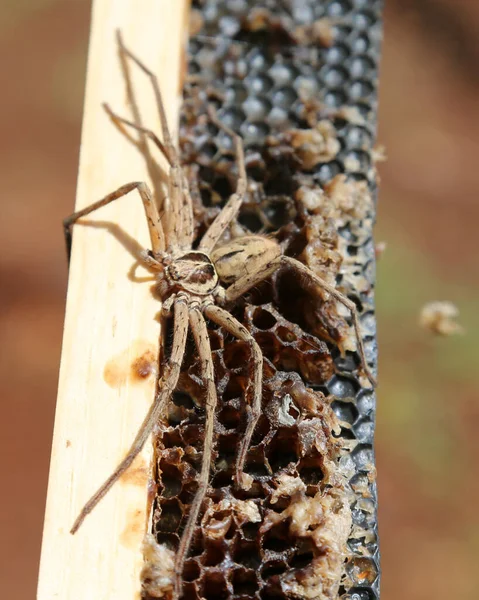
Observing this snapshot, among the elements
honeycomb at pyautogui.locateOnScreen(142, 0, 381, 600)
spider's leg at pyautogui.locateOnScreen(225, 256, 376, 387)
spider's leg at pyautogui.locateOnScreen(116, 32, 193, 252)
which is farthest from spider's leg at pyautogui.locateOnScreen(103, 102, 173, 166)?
spider's leg at pyautogui.locateOnScreen(225, 256, 376, 387)

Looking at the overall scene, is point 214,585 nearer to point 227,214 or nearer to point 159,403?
point 159,403

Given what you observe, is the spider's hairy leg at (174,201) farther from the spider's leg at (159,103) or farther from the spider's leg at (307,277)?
the spider's leg at (307,277)

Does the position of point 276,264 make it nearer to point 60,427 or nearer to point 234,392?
point 234,392

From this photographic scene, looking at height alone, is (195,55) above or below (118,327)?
above

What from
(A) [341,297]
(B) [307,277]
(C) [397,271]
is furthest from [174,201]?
(C) [397,271]

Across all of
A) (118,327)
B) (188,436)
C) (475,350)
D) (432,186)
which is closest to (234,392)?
(188,436)

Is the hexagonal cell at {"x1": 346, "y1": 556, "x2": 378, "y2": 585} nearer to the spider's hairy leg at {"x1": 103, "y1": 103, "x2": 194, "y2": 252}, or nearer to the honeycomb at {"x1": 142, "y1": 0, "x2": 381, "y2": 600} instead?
the honeycomb at {"x1": 142, "y1": 0, "x2": 381, "y2": 600}
